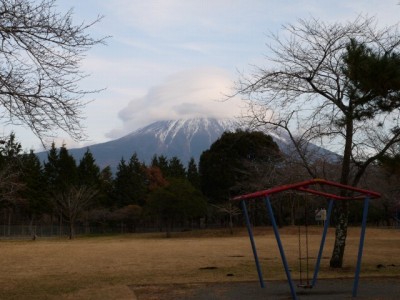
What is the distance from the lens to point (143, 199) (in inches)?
3140

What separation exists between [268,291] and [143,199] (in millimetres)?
68532

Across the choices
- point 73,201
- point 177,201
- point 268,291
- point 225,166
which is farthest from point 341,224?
point 73,201

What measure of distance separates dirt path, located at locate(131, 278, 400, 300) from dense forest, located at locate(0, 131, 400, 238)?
3217 cm

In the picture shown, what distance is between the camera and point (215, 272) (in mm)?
16797

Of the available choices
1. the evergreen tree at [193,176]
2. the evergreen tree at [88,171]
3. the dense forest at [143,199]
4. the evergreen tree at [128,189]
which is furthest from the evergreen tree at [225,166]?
the evergreen tree at [128,189]

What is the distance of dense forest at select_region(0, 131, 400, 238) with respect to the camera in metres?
55.8

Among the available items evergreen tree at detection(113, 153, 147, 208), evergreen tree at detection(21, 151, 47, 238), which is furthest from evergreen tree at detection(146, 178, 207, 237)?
evergreen tree at detection(113, 153, 147, 208)

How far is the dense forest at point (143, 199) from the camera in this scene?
2199 inches

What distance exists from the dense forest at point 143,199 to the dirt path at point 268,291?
32169mm

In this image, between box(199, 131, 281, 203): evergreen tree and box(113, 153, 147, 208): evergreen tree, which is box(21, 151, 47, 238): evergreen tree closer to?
box(113, 153, 147, 208): evergreen tree

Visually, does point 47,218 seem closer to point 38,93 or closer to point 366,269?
point 366,269

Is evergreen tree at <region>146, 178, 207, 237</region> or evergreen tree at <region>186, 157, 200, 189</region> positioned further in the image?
evergreen tree at <region>186, 157, 200, 189</region>

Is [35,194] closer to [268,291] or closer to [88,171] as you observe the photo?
[88,171]

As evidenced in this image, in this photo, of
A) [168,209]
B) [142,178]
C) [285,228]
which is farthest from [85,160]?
[285,228]
